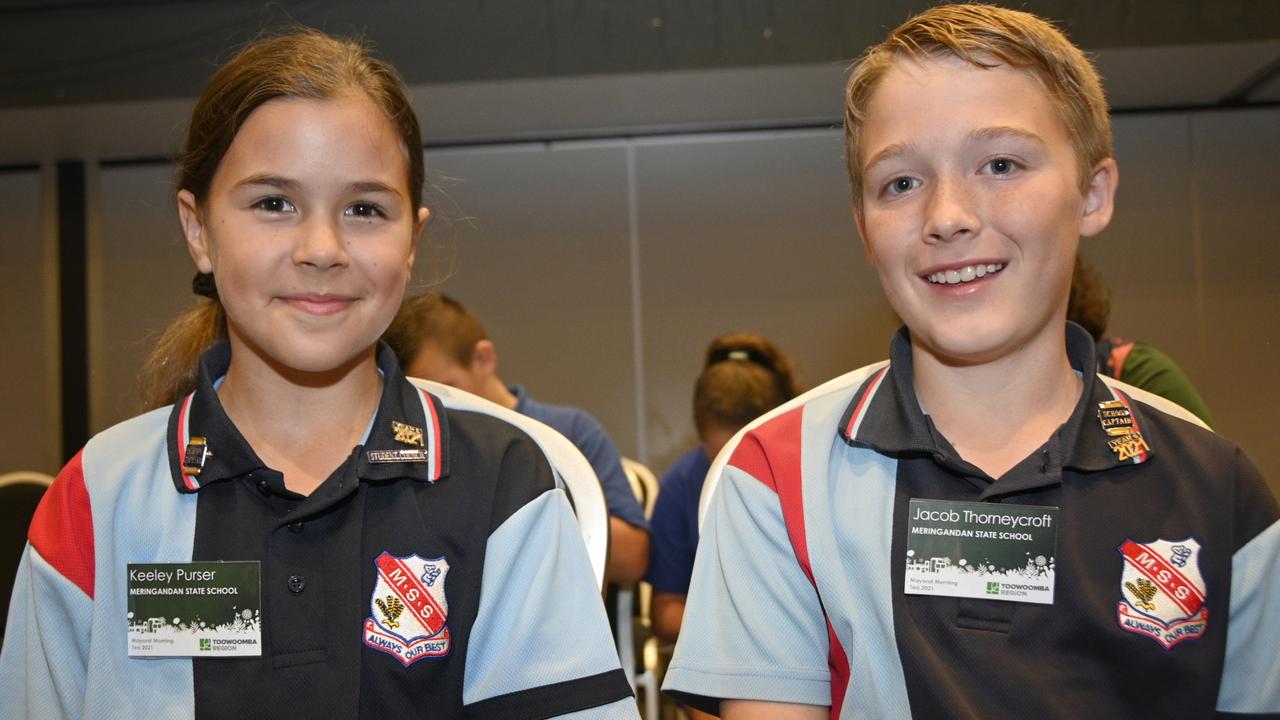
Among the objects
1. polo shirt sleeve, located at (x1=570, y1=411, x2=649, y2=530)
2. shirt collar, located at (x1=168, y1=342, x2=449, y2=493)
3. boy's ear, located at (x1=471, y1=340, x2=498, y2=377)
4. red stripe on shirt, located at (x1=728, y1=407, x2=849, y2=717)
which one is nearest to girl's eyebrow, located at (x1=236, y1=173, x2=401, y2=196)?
shirt collar, located at (x1=168, y1=342, x2=449, y2=493)

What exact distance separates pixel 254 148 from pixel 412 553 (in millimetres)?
497

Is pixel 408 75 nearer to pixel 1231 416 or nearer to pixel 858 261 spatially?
pixel 858 261

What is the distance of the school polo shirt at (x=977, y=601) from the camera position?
99 cm

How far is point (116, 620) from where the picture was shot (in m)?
1.07

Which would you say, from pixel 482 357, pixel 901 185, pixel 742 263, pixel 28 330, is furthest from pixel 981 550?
pixel 28 330

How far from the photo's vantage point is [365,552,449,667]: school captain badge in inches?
42.3

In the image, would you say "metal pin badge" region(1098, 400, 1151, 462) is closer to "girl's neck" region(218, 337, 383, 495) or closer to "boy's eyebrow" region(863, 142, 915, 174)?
"boy's eyebrow" region(863, 142, 915, 174)

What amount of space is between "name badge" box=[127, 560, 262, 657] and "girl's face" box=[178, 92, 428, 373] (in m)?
0.25

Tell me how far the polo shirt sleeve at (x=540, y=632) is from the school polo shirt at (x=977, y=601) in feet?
0.30

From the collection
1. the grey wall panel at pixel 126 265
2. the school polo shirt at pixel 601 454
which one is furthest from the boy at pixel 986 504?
the grey wall panel at pixel 126 265

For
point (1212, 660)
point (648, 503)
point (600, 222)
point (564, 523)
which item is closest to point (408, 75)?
point (600, 222)

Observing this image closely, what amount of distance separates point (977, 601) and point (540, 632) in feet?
1.52

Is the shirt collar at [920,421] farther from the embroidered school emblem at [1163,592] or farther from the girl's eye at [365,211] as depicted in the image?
the girl's eye at [365,211]

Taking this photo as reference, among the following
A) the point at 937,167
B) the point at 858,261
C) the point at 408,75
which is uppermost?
the point at 408,75
